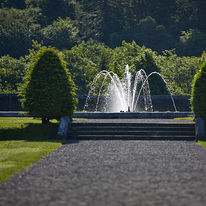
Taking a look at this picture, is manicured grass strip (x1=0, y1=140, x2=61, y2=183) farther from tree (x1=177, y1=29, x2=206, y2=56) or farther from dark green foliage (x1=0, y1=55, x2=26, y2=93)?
tree (x1=177, y1=29, x2=206, y2=56)

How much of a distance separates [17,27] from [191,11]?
27469 millimetres

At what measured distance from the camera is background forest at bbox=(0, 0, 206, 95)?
59.8 metres

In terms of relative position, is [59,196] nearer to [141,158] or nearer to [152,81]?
[141,158]

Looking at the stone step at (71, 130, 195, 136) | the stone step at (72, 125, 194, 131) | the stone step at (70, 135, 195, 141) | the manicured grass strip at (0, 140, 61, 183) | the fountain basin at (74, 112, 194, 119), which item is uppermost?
the fountain basin at (74, 112, 194, 119)

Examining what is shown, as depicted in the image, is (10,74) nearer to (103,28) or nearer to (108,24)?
(103,28)

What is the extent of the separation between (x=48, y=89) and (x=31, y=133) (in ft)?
7.35

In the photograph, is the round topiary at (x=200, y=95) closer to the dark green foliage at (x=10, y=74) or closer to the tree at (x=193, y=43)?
the dark green foliage at (x=10, y=74)

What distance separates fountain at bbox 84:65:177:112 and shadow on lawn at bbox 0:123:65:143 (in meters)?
11.2

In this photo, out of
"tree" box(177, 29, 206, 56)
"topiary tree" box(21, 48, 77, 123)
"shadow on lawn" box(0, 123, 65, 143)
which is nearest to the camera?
"shadow on lawn" box(0, 123, 65, 143)

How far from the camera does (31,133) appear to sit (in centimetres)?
1889

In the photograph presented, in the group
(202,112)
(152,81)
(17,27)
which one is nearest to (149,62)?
(152,81)

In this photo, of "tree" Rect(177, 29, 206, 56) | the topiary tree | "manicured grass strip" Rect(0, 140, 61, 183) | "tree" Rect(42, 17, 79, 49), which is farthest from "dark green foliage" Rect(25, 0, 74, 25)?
"manicured grass strip" Rect(0, 140, 61, 183)

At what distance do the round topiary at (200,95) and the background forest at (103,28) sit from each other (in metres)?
29.7

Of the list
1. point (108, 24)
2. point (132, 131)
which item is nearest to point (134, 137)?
point (132, 131)
